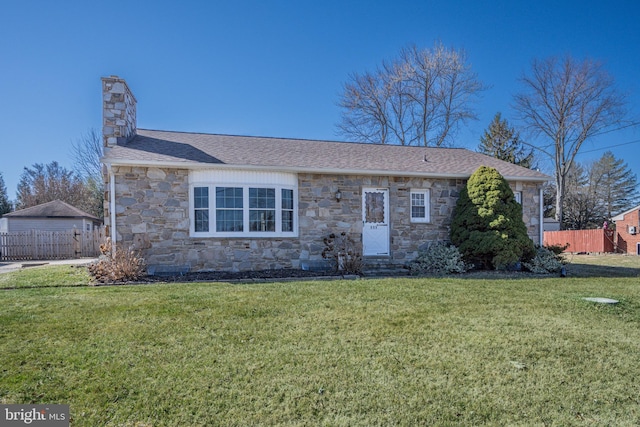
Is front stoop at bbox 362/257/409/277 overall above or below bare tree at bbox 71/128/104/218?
below

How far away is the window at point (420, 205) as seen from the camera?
10.7m

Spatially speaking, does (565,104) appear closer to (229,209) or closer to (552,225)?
(552,225)

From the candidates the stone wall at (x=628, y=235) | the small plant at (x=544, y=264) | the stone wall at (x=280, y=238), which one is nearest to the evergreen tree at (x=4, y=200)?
the stone wall at (x=280, y=238)

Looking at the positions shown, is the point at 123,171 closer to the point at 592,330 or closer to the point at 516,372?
the point at 516,372

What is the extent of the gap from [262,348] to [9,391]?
197cm

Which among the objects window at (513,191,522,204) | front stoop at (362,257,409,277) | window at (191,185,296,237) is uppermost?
window at (513,191,522,204)

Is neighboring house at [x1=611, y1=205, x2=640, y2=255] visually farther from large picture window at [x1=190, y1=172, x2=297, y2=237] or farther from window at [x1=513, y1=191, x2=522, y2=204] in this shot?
large picture window at [x1=190, y1=172, x2=297, y2=237]

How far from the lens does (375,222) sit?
10461 mm

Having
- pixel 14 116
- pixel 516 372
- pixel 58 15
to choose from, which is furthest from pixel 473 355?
pixel 14 116

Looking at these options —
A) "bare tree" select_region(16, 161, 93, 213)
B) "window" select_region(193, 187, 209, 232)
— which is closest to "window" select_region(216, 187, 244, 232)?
"window" select_region(193, 187, 209, 232)

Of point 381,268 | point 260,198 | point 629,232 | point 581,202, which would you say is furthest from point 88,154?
point 581,202

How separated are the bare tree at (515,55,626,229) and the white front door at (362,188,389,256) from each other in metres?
18.5

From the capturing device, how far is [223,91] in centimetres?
1428

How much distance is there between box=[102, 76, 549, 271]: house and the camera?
8.92 metres
